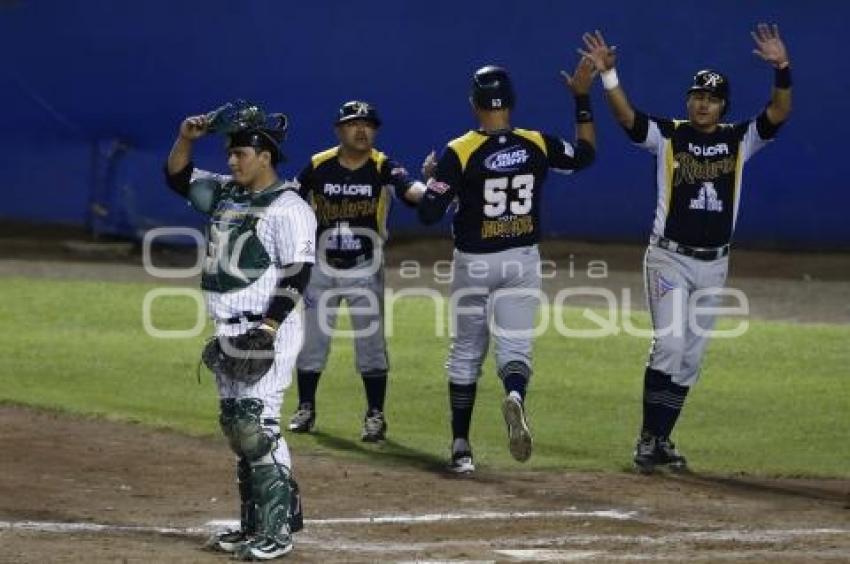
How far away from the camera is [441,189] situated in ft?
33.1

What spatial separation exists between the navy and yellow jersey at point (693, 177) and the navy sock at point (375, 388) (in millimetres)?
2034

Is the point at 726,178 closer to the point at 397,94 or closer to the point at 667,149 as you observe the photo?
the point at 667,149

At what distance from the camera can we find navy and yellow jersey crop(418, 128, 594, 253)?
10.2 metres

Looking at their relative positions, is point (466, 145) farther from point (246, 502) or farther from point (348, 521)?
point (246, 502)

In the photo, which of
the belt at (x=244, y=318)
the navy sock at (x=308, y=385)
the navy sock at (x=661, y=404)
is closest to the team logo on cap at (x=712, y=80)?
the navy sock at (x=661, y=404)

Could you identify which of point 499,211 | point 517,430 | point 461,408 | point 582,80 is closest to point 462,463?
point 461,408

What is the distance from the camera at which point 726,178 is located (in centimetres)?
1052

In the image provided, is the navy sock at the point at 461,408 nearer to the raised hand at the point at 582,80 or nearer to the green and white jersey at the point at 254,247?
the raised hand at the point at 582,80

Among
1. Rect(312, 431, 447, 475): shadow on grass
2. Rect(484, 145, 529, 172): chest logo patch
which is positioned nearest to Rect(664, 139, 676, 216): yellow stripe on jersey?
Rect(484, 145, 529, 172): chest logo patch

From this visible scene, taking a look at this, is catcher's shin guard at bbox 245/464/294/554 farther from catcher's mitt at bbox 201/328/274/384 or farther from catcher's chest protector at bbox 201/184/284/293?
catcher's chest protector at bbox 201/184/284/293

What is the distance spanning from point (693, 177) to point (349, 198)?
2166mm

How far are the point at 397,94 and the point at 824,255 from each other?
4496 mm

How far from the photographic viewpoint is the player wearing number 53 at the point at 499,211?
10.2 metres

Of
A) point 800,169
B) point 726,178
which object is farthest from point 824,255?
point 726,178
